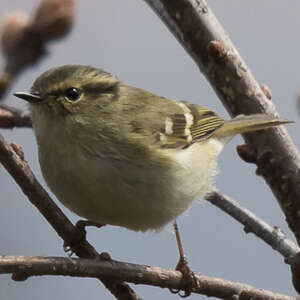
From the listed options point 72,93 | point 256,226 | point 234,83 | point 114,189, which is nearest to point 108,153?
point 114,189

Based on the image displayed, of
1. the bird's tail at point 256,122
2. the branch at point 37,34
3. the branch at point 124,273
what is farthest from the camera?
the bird's tail at point 256,122

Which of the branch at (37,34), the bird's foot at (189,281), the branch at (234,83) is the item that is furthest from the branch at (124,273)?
the branch at (37,34)

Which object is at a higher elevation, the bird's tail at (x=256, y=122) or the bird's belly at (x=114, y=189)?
the bird's belly at (x=114, y=189)

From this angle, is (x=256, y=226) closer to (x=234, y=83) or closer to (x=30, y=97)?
(x=234, y=83)

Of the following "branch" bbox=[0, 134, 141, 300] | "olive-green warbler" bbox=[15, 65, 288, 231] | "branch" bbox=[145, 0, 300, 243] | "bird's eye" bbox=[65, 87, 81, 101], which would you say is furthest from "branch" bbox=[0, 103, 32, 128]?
"branch" bbox=[145, 0, 300, 243]

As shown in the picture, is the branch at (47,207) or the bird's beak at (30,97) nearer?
the branch at (47,207)

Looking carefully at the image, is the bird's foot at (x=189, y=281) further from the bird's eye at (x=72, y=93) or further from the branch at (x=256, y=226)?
the bird's eye at (x=72, y=93)
